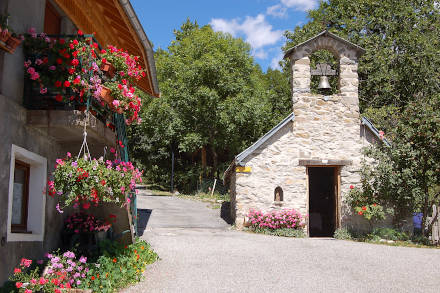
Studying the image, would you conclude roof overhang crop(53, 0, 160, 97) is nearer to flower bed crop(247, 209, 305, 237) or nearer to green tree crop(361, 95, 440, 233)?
flower bed crop(247, 209, 305, 237)

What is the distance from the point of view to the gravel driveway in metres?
7.10

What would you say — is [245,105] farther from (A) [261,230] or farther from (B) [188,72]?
(A) [261,230]

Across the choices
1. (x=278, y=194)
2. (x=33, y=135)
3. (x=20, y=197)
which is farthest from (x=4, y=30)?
(x=278, y=194)

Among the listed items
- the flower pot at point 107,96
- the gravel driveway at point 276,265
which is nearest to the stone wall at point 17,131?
the flower pot at point 107,96

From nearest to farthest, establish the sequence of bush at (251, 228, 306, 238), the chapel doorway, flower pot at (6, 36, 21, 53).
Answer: flower pot at (6, 36, 21, 53) → bush at (251, 228, 306, 238) → the chapel doorway

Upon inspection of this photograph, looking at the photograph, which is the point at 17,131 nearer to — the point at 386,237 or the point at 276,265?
the point at 276,265

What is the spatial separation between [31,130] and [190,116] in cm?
2139

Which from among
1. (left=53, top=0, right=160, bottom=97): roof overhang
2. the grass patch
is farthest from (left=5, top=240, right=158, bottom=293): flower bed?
the grass patch

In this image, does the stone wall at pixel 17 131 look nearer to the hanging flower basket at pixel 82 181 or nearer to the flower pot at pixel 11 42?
the flower pot at pixel 11 42

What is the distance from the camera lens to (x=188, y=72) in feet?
86.0

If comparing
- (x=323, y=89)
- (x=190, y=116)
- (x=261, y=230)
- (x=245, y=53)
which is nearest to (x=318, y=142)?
(x=323, y=89)

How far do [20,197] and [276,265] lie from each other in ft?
16.0

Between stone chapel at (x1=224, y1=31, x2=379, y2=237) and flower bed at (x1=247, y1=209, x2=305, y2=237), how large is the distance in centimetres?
25

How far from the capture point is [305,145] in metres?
13.8
